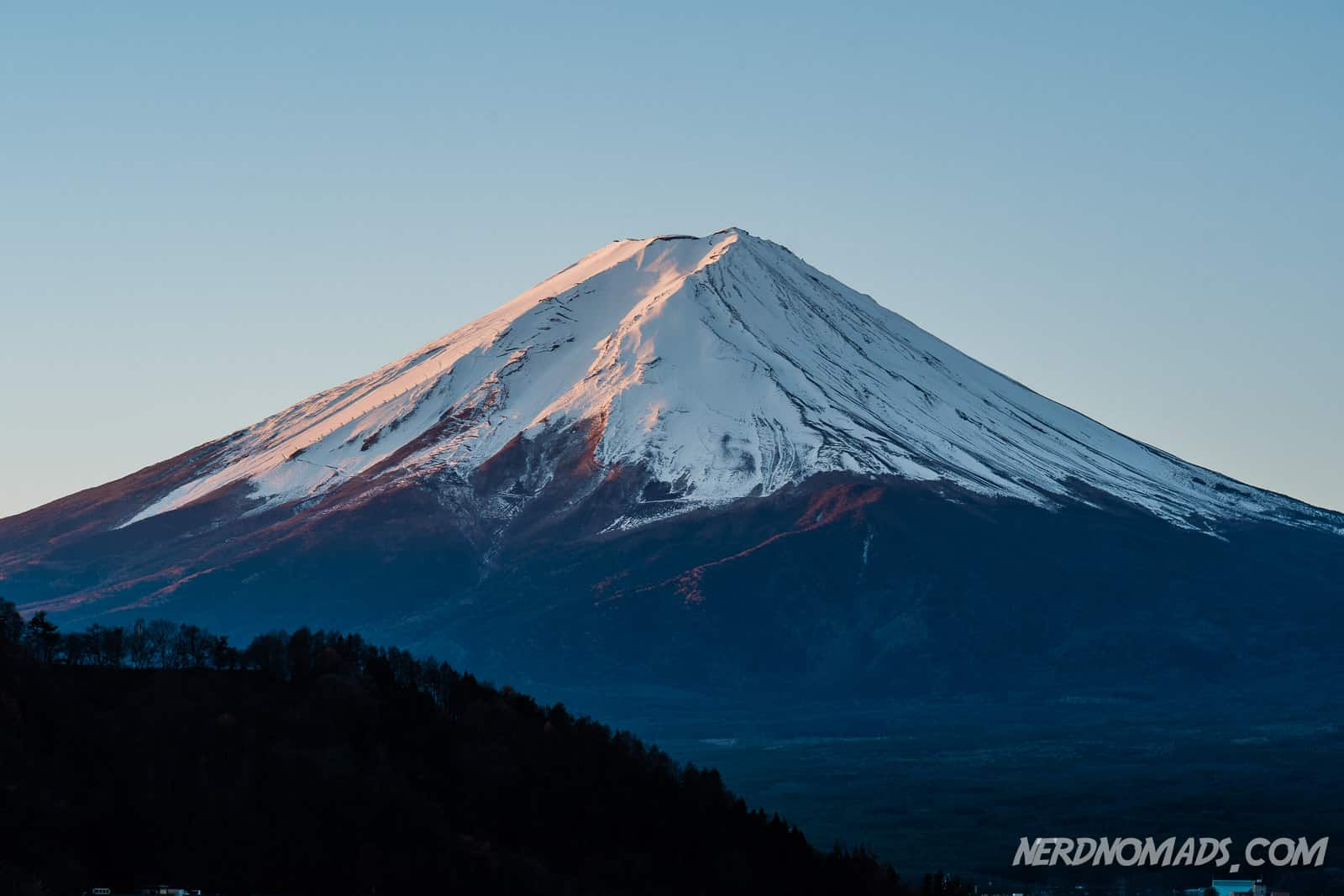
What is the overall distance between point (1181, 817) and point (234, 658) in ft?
178

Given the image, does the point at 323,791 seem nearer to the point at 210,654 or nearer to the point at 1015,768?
Result: the point at 210,654

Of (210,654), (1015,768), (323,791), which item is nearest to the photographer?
(323,791)

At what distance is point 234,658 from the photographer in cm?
7756

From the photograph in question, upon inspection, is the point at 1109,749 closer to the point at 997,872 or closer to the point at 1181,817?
the point at 1181,817

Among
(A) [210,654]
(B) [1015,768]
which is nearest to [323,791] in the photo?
(A) [210,654]

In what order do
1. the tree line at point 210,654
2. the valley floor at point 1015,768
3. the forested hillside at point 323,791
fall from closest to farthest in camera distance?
the forested hillside at point 323,791
the tree line at point 210,654
the valley floor at point 1015,768

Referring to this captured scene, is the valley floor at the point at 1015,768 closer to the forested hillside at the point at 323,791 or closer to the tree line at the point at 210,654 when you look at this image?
the forested hillside at the point at 323,791

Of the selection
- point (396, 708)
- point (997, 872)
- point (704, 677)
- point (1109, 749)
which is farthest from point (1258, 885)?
point (704, 677)

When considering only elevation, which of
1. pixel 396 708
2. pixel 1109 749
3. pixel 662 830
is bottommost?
pixel 1109 749

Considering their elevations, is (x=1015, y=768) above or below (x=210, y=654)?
below

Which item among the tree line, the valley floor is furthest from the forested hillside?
the valley floor

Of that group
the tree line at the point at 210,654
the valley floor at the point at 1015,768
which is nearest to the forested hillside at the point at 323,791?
the tree line at the point at 210,654

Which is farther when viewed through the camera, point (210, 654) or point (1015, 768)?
point (1015, 768)

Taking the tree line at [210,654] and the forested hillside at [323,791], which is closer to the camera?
the forested hillside at [323,791]
